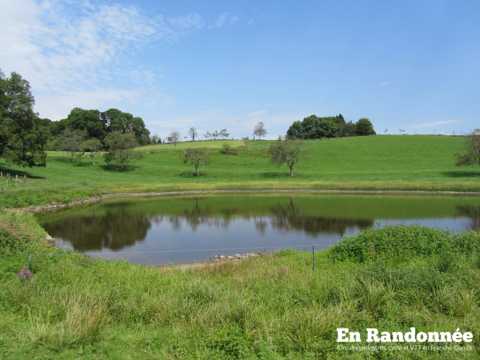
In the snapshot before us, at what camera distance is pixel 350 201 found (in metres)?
38.4

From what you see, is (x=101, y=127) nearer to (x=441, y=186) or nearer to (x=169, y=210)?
(x=169, y=210)

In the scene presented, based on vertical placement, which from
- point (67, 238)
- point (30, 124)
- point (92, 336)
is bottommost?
point (67, 238)

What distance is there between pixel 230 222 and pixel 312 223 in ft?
21.2

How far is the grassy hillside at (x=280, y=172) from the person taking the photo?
4394cm

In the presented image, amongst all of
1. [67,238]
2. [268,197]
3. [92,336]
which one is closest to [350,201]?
[268,197]

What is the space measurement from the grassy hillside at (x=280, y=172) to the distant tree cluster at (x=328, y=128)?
34931 millimetres

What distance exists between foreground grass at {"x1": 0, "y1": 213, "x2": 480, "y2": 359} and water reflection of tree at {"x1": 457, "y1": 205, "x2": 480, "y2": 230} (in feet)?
56.4

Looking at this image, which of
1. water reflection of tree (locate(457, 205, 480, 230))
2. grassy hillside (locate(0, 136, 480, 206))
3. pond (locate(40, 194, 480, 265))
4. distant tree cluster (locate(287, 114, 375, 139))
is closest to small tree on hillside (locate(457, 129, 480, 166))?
grassy hillside (locate(0, 136, 480, 206))

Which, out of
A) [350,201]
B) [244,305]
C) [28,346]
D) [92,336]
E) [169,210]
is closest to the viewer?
[28,346]

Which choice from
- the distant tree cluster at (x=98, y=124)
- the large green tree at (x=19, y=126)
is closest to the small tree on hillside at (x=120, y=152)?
the distant tree cluster at (x=98, y=124)

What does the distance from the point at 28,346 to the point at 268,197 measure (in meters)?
38.8

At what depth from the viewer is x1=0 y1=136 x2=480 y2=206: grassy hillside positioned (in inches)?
1730

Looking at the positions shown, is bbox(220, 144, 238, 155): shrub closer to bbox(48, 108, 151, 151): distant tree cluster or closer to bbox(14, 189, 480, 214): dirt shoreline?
bbox(48, 108, 151, 151): distant tree cluster

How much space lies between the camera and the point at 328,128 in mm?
131875
